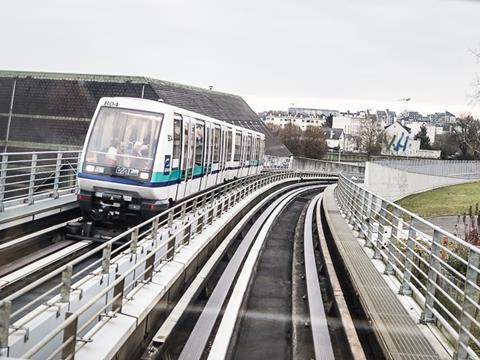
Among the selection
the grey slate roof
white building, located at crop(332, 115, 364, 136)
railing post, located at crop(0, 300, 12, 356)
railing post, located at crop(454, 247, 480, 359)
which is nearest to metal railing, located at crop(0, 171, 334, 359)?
railing post, located at crop(0, 300, 12, 356)

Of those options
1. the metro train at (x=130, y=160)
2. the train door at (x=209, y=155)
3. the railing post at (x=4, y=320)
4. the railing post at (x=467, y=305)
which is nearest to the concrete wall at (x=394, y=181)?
the train door at (x=209, y=155)

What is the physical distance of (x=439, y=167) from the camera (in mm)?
42312

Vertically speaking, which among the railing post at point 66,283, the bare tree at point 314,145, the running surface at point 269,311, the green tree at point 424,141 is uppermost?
the green tree at point 424,141

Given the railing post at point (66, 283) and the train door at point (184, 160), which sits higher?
the train door at point (184, 160)

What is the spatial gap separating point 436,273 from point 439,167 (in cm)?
3902

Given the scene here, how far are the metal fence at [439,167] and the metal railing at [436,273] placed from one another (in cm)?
2065

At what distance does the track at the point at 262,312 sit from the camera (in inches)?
258

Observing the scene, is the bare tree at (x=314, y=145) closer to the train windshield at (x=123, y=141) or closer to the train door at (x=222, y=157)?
the train door at (x=222, y=157)

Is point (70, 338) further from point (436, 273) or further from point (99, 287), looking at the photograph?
point (436, 273)

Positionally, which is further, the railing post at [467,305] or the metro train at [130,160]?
the metro train at [130,160]

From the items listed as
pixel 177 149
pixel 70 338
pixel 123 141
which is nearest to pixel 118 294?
pixel 70 338

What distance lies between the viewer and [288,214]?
21812 mm

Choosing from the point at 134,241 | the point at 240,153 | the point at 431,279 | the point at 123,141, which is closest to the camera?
the point at 431,279

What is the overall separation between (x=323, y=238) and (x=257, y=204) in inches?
310
